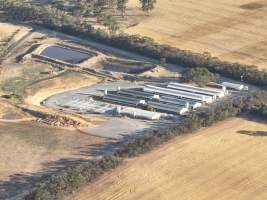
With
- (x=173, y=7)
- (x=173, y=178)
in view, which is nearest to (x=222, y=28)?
(x=173, y=7)

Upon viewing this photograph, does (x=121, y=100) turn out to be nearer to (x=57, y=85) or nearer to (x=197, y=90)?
(x=197, y=90)

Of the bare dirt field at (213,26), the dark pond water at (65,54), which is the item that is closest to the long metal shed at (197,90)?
the bare dirt field at (213,26)

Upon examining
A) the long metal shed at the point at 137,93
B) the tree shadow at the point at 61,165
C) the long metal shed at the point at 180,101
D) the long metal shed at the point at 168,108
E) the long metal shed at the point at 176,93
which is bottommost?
the tree shadow at the point at 61,165

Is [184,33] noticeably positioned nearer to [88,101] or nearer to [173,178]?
[88,101]

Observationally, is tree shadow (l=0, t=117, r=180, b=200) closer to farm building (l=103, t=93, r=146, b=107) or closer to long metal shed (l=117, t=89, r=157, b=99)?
farm building (l=103, t=93, r=146, b=107)

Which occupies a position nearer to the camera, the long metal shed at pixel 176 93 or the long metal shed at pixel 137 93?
the long metal shed at pixel 176 93

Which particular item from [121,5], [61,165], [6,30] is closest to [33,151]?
[61,165]

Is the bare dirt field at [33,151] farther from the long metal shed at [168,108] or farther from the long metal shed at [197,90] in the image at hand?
the long metal shed at [197,90]
